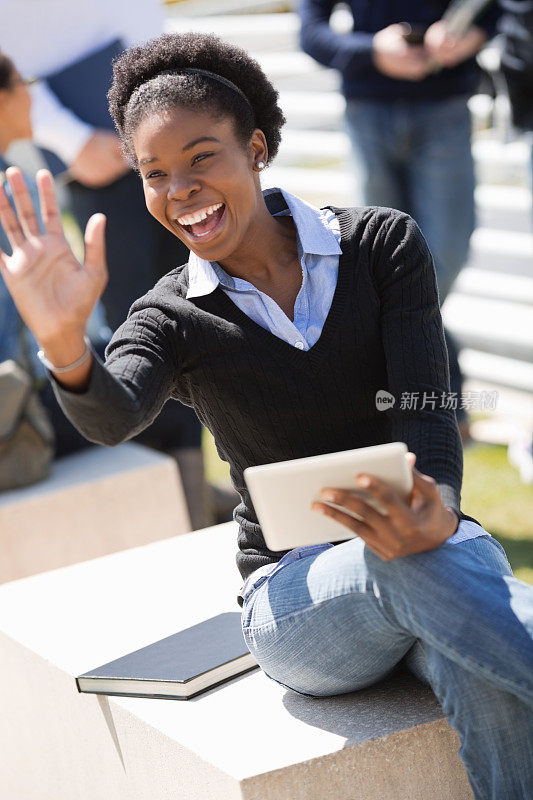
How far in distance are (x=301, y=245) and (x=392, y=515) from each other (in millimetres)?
667

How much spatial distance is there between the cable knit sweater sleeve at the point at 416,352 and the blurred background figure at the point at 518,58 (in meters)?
1.98

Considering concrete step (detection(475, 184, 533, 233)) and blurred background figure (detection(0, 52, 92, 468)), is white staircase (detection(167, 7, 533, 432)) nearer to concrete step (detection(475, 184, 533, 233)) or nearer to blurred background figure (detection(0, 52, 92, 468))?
concrete step (detection(475, 184, 533, 233))

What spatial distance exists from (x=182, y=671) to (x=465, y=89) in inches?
112

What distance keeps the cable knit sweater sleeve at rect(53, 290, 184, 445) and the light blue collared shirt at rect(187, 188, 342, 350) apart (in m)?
0.09

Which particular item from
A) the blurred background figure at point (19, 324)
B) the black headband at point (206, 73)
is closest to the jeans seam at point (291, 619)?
the black headband at point (206, 73)

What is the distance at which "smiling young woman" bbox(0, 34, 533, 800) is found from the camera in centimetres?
181

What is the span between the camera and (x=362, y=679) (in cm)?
206

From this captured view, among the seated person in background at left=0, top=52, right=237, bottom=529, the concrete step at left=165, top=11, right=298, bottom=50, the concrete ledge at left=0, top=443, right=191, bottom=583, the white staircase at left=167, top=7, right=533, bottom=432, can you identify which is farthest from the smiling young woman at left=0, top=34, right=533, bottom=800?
the concrete step at left=165, top=11, right=298, bottom=50

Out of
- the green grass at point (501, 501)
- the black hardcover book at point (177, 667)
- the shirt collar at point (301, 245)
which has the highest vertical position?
the shirt collar at point (301, 245)

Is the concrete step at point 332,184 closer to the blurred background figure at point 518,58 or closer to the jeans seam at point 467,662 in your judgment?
the blurred background figure at point 518,58

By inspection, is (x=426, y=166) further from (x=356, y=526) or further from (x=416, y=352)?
(x=356, y=526)

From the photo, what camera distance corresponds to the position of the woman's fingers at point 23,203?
186cm

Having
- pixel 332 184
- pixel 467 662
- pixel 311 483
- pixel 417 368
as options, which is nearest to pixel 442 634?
pixel 467 662

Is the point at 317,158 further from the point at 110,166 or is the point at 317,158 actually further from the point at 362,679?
the point at 362,679
